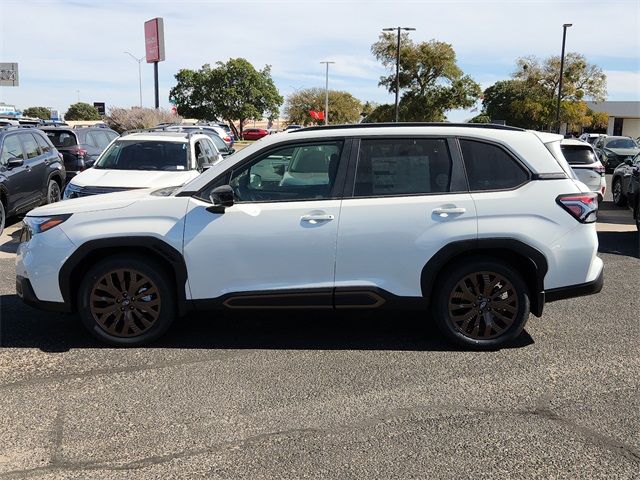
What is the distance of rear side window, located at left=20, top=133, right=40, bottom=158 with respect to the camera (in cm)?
1062

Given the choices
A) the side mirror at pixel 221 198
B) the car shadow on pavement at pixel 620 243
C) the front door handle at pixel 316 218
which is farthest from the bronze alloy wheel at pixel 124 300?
the car shadow on pavement at pixel 620 243

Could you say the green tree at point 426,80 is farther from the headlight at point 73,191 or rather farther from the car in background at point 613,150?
the headlight at point 73,191

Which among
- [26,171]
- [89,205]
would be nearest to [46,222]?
[89,205]

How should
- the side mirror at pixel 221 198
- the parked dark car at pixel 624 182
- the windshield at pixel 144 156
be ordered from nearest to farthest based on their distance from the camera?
1. the side mirror at pixel 221 198
2. the windshield at pixel 144 156
3. the parked dark car at pixel 624 182

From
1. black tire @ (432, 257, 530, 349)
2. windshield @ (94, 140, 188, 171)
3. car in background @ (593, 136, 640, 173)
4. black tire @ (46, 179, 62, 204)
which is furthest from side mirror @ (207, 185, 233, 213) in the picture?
car in background @ (593, 136, 640, 173)

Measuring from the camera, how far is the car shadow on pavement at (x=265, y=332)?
197 inches

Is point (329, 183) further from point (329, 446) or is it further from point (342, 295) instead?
point (329, 446)

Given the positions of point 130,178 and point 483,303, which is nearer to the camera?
point 483,303

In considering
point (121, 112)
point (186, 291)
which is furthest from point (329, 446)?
point (121, 112)

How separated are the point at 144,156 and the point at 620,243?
7.72 meters

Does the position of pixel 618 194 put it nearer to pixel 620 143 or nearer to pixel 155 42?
pixel 620 143

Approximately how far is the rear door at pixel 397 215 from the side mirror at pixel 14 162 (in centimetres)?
722

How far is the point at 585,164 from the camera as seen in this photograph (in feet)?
35.9

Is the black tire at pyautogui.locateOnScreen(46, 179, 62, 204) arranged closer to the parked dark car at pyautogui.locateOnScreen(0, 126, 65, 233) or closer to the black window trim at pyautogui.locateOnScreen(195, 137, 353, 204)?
the parked dark car at pyautogui.locateOnScreen(0, 126, 65, 233)
